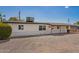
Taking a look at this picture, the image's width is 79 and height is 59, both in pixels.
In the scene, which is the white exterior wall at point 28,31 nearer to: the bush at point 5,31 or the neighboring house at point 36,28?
the neighboring house at point 36,28

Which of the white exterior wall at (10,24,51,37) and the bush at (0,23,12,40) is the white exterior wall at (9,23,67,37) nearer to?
the white exterior wall at (10,24,51,37)

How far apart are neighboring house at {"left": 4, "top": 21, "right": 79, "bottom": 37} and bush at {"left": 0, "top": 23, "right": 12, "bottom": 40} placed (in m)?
0.12

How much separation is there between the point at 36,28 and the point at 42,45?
2.48 feet

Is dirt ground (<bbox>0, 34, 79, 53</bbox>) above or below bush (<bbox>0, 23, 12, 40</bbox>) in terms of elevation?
below

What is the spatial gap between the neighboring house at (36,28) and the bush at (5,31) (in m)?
0.12

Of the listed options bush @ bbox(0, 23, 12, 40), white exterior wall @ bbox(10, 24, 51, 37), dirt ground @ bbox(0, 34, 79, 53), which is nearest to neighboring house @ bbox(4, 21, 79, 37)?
white exterior wall @ bbox(10, 24, 51, 37)

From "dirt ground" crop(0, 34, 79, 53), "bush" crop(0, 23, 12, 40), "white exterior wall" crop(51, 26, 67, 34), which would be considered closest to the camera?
"dirt ground" crop(0, 34, 79, 53)

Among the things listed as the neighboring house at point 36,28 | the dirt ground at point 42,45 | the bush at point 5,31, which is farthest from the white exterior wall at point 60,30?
the bush at point 5,31

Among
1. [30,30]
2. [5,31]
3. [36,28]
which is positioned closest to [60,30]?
[36,28]

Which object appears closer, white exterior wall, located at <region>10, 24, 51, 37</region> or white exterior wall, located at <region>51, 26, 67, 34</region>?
white exterior wall, located at <region>10, 24, 51, 37</region>

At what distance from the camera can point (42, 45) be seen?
8109 mm

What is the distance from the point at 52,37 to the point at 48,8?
903mm

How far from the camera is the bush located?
8.31 m

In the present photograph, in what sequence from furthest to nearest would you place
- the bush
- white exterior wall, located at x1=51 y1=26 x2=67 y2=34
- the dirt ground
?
1. white exterior wall, located at x1=51 y1=26 x2=67 y2=34
2. the bush
3. the dirt ground
